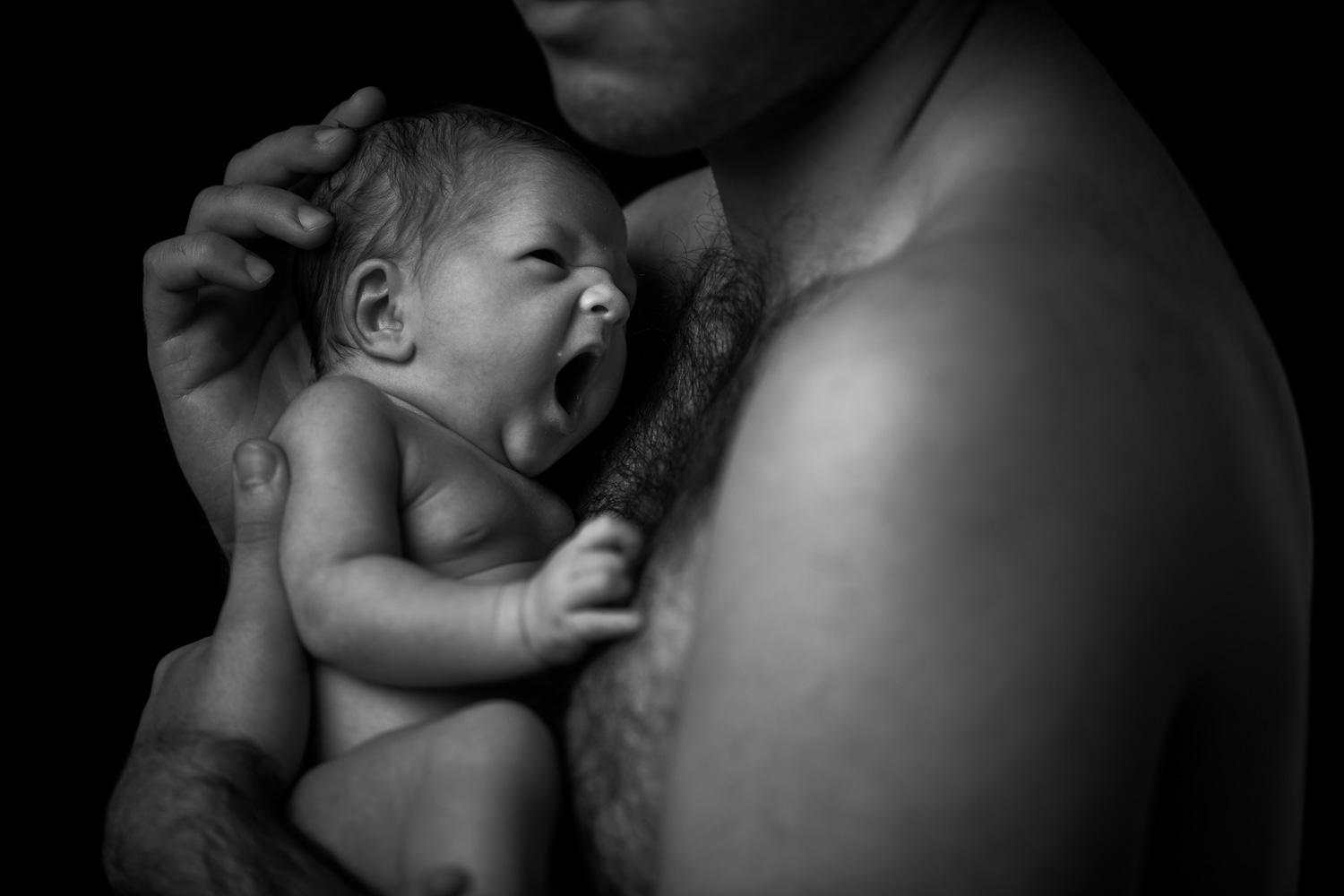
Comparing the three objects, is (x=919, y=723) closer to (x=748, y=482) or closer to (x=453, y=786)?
(x=748, y=482)

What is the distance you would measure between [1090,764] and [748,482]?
0.95 ft

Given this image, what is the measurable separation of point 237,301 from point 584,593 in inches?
29.4

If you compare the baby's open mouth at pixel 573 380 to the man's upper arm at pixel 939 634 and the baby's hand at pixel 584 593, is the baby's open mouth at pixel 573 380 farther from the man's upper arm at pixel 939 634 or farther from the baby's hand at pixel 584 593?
the man's upper arm at pixel 939 634

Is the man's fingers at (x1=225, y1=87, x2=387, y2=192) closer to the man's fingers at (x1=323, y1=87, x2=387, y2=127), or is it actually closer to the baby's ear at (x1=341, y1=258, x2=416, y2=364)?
the man's fingers at (x1=323, y1=87, x2=387, y2=127)

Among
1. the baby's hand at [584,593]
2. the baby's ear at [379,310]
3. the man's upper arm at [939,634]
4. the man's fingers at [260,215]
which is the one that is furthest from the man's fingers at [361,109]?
the man's upper arm at [939,634]

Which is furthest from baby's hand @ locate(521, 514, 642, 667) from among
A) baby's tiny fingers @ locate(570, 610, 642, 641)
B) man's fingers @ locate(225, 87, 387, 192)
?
man's fingers @ locate(225, 87, 387, 192)

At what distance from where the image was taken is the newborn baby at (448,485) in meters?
1.09

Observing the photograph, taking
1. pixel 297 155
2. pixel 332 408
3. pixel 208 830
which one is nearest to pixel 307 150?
pixel 297 155

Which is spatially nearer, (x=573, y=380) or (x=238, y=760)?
(x=238, y=760)

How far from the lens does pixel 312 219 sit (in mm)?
1468

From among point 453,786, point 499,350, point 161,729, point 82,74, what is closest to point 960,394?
point 453,786

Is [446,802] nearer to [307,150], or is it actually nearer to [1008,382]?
[1008,382]

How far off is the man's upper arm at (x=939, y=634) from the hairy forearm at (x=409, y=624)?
0.91 ft

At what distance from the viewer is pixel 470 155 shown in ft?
4.79
